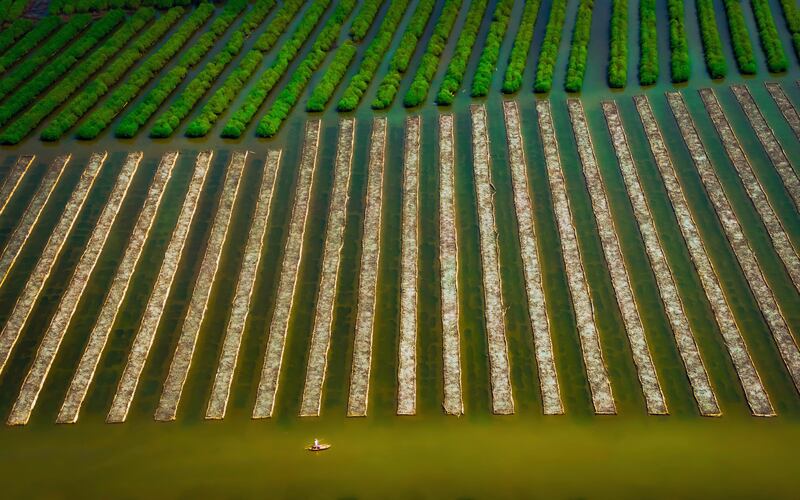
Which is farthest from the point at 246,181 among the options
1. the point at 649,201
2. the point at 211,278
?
the point at 649,201

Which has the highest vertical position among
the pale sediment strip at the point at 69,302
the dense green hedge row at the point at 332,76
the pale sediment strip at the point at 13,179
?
the dense green hedge row at the point at 332,76

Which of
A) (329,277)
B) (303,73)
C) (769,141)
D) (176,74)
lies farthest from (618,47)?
(176,74)

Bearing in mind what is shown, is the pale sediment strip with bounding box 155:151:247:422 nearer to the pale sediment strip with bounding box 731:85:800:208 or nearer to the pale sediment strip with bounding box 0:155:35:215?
the pale sediment strip with bounding box 0:155:35:215

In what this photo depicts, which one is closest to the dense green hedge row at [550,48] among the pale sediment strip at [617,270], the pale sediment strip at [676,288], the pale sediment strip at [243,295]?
the pale sediment strip at [617,270]

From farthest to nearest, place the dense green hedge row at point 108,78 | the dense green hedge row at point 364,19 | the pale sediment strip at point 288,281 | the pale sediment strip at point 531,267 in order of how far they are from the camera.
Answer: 1. the dense green hedge row at point 364,19
2. the dense green hedge row at point 108,78
3. the pale sediment strip at point 288,281
4. the pale sediment strip at point 531,267

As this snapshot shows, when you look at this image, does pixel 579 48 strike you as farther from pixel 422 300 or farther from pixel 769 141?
pixel 422 300

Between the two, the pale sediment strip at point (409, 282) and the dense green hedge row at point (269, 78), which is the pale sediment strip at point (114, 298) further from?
the pale sediment strip at point (409, 282)
